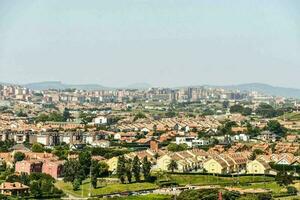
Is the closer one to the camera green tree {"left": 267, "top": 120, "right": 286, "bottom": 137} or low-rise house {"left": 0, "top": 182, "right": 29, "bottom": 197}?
low-rise house {"left": 0, "top": 182, "right": 29, "bottom": 197}

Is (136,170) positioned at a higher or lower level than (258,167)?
A: higher

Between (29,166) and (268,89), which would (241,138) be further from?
(268,89)

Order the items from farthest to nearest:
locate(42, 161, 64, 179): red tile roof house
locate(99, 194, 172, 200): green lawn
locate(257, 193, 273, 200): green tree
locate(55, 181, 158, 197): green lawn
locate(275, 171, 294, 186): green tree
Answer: locate(42, 161, 64, 179): red tile roof house, locate(275, 171, 294, 186): green tree, locate(55, 181, 158, 197): green lawn, locate(99, 194, 172, 200): green lawn, locate(257, 193, 273, 200): green tree

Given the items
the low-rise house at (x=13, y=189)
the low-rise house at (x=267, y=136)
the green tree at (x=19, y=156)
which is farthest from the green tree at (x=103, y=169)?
the low-rise house at (x=267, y=136)

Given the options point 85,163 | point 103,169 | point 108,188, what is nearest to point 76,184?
point 108,188

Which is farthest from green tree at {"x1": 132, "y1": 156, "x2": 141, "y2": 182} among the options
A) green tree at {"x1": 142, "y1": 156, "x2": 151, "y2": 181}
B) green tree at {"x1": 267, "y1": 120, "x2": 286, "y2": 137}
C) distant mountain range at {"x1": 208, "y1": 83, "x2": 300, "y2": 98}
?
distant mountain range at {"x1": 208, "y1": 83, "x2": 300, "y2": 98}

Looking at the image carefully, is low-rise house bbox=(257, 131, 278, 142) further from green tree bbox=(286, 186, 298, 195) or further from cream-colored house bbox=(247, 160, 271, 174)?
green tree bbox=(286, 186, 298, 195)
